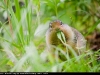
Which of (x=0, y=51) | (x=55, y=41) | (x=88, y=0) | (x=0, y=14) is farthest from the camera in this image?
(x=0, y=14)

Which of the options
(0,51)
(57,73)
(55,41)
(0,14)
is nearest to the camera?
(57,73)

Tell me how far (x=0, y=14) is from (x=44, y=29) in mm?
956

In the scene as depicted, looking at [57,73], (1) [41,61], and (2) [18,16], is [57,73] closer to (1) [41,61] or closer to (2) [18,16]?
(1) [41,61]

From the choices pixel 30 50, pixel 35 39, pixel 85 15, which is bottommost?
pixel 85 15

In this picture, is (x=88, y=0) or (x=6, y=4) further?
(x=88, y=0)

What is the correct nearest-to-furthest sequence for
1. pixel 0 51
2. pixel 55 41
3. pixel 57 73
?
1. pixel 57 73
2. pixel 55 41
3. pixel 0 51

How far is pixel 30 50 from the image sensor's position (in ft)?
6.77

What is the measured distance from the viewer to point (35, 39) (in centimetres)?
262

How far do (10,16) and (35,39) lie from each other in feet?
0.99

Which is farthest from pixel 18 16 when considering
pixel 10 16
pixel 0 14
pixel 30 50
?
pixel 0 14

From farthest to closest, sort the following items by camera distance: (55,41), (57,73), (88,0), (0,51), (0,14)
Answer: (0,14) < (88,0) < (0,51) < (55,41) < (57,73)

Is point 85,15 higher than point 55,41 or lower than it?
lower

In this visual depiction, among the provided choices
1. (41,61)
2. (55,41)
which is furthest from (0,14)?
(41,61)

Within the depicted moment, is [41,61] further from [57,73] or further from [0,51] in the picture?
[0,51]
